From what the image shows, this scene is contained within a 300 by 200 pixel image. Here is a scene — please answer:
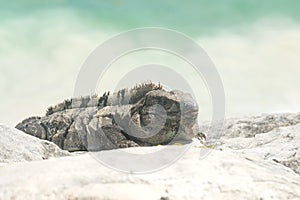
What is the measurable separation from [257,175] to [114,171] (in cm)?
112

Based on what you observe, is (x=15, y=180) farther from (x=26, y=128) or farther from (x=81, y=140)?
(x=26, y=128)

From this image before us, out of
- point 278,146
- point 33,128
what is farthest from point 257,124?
point 33,128

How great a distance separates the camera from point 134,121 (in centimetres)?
1225

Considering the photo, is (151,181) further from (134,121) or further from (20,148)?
(134,121)

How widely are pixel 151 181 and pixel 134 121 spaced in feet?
30.1

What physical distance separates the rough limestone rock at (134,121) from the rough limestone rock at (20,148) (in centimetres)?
411

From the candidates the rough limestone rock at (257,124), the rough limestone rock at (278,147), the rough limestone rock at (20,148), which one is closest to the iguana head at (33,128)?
the rough limestone rock at (257,124)

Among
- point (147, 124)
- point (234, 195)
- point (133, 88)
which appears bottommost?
point (234, 195)

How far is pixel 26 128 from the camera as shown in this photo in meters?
17.2

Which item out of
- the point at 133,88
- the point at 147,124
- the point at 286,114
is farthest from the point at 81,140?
the point at 286,114

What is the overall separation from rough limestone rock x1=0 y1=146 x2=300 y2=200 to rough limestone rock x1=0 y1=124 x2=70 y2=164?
223 cm

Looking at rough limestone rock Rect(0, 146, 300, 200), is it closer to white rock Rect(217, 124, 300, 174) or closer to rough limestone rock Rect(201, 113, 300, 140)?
white rock Rect(217, 124, 300, 174)

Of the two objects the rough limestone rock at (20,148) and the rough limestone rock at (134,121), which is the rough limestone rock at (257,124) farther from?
the rough limestone rock at (20,148)

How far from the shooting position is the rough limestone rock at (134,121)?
465 inches
